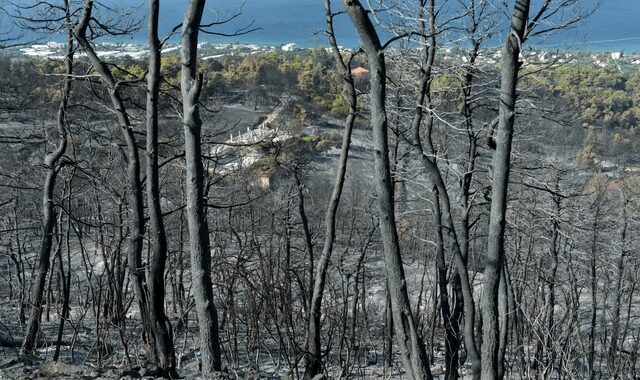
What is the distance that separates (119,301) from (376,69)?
3.99 meters

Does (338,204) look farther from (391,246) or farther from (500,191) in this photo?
(391,246)

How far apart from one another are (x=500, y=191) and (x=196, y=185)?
2770mm

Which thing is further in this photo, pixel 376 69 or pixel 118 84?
pixel 118 84

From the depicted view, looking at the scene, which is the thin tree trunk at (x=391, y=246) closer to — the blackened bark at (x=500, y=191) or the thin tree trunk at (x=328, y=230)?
the blackened bark at (x=500, y=191)

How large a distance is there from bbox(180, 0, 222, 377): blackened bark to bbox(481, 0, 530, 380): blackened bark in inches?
99.0

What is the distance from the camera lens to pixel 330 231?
8359 mm

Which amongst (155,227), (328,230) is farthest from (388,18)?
(155,227)

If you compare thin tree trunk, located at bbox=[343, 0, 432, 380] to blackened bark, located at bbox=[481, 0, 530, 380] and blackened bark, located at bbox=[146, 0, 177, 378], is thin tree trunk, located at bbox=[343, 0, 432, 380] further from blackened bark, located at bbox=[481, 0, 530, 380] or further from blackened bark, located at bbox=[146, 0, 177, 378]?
blackened bark, located at bbox=[146, 0, 177, 378]

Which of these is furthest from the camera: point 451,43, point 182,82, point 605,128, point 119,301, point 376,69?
point 605,128

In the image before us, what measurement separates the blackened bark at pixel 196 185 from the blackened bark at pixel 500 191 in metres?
2.51

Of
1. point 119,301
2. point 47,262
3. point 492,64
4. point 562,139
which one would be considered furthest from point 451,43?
point 562,139

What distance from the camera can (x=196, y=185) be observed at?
17.6 feet

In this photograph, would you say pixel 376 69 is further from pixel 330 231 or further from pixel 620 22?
pixel 620 22

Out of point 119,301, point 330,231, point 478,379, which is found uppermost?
point 330,231
